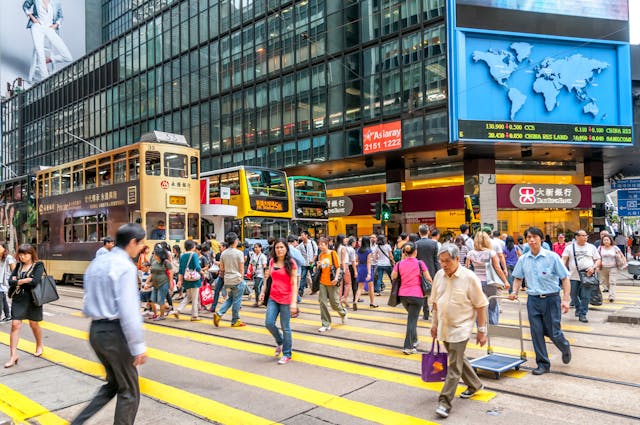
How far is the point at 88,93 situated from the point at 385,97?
36481 millimetres

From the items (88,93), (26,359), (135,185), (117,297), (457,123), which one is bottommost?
(26,359)

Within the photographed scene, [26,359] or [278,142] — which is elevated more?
[278,142]

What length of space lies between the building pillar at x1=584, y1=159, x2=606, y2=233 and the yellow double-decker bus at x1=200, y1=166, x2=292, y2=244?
20460 mm

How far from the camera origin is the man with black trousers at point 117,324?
3435 mm

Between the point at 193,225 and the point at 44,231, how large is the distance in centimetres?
738

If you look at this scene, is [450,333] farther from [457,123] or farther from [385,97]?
[385,97]

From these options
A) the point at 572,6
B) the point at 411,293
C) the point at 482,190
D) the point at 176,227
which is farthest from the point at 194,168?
the point at 572,6

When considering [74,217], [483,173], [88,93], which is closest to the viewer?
[74,217]

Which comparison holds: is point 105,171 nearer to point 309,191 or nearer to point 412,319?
point 309,191

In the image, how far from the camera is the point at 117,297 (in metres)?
3.43

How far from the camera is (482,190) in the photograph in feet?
89.5

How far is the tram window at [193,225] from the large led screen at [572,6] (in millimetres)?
18462

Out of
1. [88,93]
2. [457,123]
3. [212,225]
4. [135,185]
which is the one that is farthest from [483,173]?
[88,93]

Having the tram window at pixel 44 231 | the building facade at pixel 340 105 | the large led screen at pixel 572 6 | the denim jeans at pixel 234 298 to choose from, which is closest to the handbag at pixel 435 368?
the denim jeans at pixel 234 298
